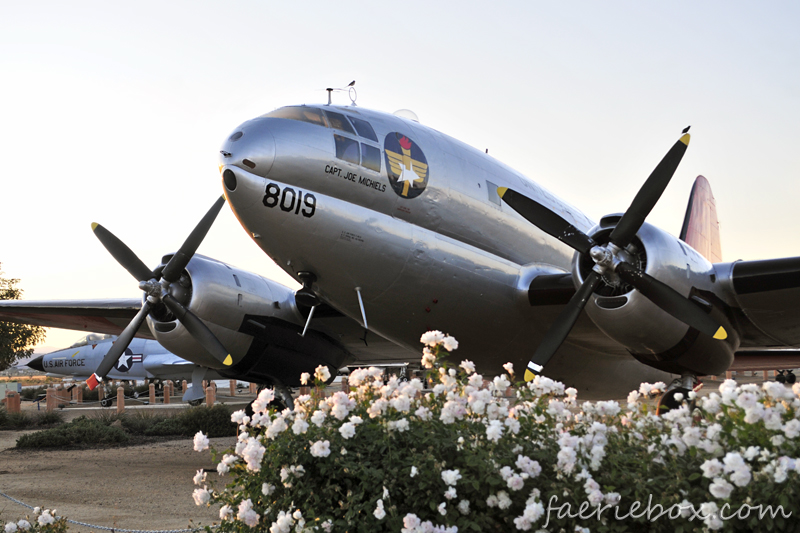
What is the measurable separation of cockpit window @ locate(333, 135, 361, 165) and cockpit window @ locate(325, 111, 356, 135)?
0.56 feet

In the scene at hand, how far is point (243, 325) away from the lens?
13156 mm

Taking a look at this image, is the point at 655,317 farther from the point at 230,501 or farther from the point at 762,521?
the point at 230,501

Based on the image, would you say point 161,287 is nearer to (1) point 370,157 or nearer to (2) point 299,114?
(2) point 299,114

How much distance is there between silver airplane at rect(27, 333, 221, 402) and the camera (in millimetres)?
44269

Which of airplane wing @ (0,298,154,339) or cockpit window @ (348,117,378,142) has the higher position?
cockpit window @ (348,117,378,142)

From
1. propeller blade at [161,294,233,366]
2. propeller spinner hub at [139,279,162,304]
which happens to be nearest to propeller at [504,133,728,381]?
propeller blade at [161,294,233,366]

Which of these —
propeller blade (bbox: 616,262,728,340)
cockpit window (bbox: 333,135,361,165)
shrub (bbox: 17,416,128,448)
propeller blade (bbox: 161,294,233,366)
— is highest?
cockpit window (bbox: 333,135,361,165)

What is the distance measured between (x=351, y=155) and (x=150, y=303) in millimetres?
6087

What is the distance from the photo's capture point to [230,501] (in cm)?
448

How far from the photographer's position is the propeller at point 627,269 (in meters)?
7.93

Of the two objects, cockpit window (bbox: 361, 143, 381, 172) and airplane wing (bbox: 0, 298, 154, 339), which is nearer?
cockpit window (bbox: 361, 143, 381, 172)

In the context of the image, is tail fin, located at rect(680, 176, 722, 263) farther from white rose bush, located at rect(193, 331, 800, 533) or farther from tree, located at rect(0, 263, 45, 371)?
tree, located at rect(0, 263, 45, 371)

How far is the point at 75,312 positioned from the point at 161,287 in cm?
428

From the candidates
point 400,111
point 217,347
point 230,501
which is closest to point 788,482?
point 230,501
